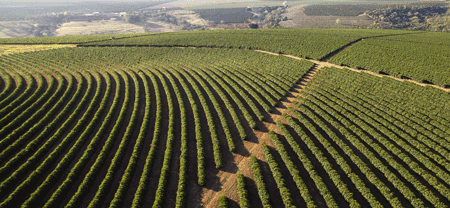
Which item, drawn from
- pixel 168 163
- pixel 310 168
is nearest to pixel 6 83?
pixel 168 163

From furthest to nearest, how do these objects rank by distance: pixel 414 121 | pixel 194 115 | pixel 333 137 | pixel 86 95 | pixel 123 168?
pixel 86 95
pixel 194 115
pixel 414 121
pixel 333 137
pixel 123 168

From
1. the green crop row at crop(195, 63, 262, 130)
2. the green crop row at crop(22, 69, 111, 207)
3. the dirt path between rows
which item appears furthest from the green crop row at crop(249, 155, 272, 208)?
the green crop row at crop(22, 69, 111, 207)

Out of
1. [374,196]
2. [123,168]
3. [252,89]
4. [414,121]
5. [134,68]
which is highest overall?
[134,68]

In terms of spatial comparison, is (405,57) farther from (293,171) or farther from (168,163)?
(168,163)

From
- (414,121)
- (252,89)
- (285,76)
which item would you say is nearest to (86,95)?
(252,89)

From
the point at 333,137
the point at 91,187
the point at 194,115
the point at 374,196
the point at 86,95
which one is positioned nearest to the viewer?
the point at 374,196

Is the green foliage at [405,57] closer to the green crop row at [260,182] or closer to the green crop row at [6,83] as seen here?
the green crop row at [260,182]

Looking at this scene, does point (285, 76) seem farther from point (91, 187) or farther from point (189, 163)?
point (91, 187)

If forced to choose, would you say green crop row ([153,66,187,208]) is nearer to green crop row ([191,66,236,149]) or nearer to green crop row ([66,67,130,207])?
green crop row ([191,66,236,149])

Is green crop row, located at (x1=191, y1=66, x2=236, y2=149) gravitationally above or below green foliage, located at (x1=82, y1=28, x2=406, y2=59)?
below
